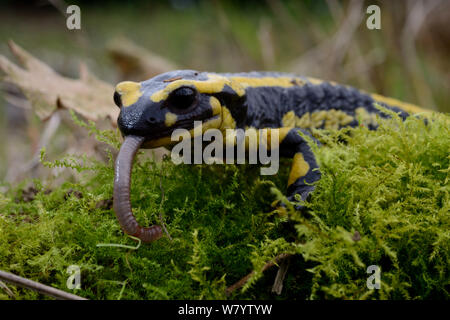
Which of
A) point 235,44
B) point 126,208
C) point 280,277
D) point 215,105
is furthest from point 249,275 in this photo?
point 235,44

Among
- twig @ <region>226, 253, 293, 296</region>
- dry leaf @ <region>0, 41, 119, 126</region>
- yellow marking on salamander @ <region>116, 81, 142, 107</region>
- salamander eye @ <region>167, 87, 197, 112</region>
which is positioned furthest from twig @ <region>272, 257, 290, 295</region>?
dry leaf @ <region>0, 41, 119, 126</region>

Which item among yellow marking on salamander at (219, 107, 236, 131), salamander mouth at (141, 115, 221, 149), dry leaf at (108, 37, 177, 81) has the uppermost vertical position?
dry leaf at (108, 37, 177, 81)

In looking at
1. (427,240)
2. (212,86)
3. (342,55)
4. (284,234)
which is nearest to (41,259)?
(284,234)

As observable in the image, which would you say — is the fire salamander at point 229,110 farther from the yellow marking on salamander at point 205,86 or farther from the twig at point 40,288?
the twig at point 40,288

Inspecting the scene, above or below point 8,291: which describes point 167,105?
above

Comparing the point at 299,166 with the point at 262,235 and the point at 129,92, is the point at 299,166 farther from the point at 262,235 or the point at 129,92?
the point at 129,92

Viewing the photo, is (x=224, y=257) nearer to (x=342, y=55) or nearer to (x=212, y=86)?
(x=212, y=86)

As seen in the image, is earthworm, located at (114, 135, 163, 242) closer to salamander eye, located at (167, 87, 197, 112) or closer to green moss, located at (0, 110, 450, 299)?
green moss, located at (0, 110, 450, 299)
